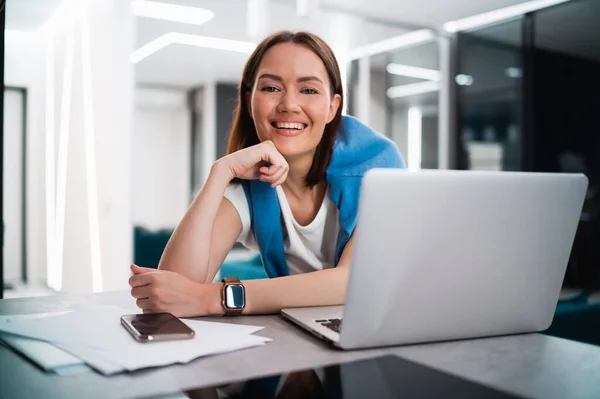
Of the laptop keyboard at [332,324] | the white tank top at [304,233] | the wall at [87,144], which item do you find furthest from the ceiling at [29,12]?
the laptop keyboard at [332,324]

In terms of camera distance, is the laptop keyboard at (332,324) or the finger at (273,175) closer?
the laptop keyboard at (332,324)

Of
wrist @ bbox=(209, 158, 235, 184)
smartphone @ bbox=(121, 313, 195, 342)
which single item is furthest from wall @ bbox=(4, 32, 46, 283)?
smartphone @ bbox=(121, 313, 195, 342)

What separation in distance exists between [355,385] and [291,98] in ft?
3.15

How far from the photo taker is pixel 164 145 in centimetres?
803

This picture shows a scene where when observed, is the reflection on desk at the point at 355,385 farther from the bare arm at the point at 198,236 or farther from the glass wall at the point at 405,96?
the glass wall at the point at 405,96

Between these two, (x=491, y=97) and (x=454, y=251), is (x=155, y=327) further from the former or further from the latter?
(x=491, y=97)

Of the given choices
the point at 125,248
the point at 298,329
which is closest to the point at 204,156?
the point at 125,248

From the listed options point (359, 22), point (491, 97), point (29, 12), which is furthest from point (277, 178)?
point (491, 97)

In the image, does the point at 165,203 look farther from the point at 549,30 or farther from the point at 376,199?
the point at 376,199

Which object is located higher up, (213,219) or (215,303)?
(213,219)

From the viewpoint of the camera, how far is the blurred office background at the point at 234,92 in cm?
426

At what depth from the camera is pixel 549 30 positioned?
5.14 meters

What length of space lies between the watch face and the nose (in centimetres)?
61

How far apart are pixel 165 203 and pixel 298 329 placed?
660cm
